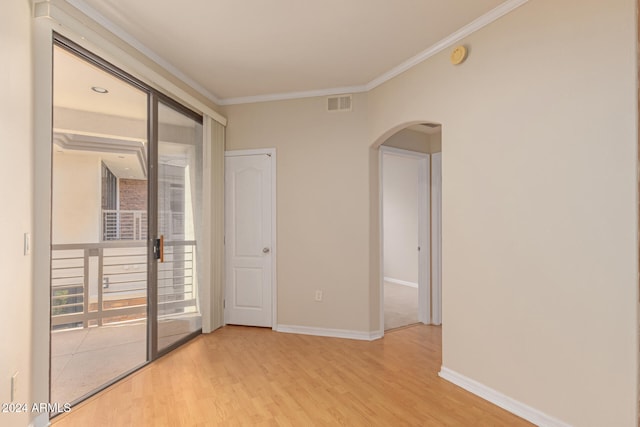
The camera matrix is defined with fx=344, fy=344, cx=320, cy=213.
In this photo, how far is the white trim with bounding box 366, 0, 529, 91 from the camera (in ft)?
7.70

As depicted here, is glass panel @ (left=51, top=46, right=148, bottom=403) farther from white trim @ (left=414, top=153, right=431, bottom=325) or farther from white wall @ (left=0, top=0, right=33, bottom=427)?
white trim @ (left=414, top=153, right=431, bottom=325)

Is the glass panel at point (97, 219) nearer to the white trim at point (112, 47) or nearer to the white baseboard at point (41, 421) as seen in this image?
the white trim at point (112, 47)

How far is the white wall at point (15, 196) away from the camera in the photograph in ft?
5.51

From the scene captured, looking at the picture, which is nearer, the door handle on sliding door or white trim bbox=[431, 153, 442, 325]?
the door handle on sliding door

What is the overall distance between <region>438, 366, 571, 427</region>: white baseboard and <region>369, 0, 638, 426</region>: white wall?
0.15 ft

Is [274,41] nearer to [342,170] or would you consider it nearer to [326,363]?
[342,170]

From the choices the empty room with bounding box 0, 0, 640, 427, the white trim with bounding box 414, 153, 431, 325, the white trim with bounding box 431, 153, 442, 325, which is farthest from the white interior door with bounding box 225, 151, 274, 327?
the white trim with bounding box 431, 153, 442, 325

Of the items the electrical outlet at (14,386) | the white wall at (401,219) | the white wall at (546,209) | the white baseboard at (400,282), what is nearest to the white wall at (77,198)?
the electrical outlet at (14,386)

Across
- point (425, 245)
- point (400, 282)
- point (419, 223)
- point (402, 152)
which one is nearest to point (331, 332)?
point (425, 245)

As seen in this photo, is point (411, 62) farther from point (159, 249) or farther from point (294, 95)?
point (159, 249)

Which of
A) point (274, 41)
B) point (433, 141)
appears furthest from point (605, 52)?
point (433, 141)

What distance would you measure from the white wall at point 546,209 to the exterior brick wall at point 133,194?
2752mm

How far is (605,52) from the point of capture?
6.09 feet

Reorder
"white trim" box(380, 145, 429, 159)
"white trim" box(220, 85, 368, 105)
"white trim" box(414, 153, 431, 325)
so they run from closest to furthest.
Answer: "white trim" box(220, 85, 368, 105), "white trim" box(380, 145, 429, 159), "white trim" box(414, 153, 431, 325)
